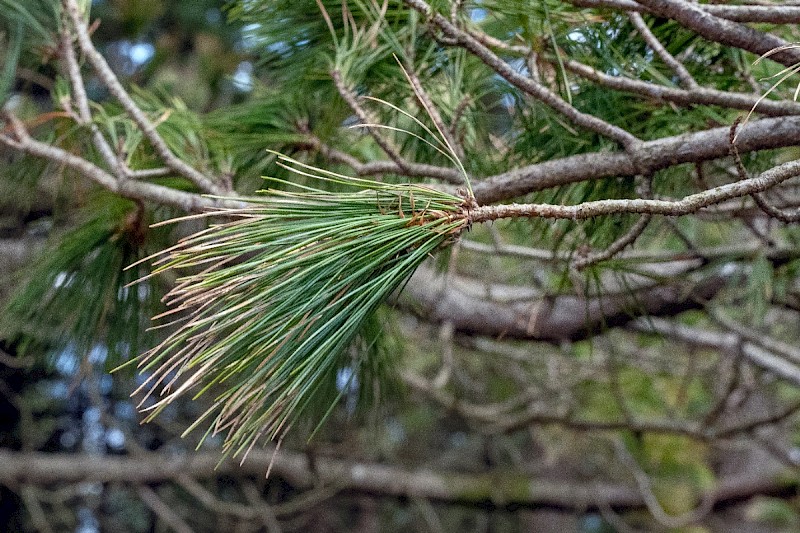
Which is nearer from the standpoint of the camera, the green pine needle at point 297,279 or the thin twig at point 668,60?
the green pine needle at point 297,279

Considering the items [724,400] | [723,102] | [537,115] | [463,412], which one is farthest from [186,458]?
[723,102]

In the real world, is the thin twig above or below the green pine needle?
above

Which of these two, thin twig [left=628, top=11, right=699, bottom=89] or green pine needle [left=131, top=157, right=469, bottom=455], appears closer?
green pine needle [left=131, top=157, right=469, bottom=455]

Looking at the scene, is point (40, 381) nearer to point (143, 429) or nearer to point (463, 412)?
point (143, 429)

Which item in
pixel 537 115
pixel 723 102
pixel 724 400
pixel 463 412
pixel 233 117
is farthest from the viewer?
pixel 463 412

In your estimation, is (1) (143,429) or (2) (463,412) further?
(1) (143,429)

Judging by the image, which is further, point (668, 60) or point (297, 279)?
point (668, 60)

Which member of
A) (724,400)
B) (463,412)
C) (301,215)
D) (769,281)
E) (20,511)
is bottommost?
(20,511)

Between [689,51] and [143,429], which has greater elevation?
[689,51]

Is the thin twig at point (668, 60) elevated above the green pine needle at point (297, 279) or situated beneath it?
elevated above

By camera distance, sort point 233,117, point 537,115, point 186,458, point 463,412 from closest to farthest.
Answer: point 537,115
point 233,117
point 463,412
point 186,458
